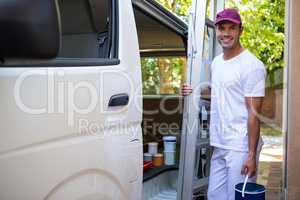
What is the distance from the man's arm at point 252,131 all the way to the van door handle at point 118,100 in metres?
0.97

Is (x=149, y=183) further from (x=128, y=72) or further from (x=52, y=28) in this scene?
(x=52, y=28)

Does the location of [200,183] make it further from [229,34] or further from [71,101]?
[71,101]

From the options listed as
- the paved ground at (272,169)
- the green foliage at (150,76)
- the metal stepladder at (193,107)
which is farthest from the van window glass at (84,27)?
the paved ground at (272,169)

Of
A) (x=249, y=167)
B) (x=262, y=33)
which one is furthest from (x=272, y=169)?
(x=249, y=167)

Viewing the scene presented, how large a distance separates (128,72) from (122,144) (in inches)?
16.0

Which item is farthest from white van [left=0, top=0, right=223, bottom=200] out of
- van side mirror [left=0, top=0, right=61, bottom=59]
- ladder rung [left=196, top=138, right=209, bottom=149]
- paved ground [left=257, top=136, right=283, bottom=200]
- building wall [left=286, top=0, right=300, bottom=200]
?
paved ground [left=257, top=136, right=283, bottom=200]

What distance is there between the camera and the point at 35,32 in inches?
48.5

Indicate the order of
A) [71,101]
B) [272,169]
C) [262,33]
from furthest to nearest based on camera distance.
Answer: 1. [262,33]
2. [272,169]
3. [71,101]

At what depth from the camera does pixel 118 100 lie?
215 cm

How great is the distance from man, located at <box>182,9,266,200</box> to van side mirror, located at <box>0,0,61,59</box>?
173 centimetres

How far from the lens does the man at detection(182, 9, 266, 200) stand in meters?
2.78

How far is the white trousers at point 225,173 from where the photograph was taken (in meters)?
2.86

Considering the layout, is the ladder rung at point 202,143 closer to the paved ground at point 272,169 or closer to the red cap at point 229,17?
the red cap at point 229,17

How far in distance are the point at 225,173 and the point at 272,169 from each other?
4120 mm
